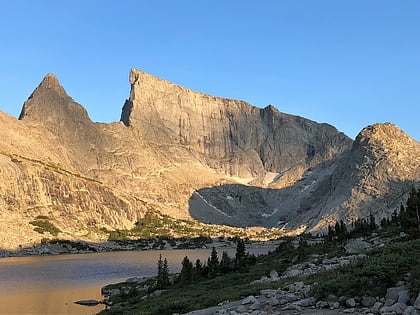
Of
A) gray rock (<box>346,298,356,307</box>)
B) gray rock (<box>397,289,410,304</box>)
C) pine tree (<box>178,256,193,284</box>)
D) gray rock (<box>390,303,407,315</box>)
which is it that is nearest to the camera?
gray rock (<box>390,303,407,315</box>)

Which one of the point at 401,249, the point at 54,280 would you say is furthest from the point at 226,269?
the point at 54,280

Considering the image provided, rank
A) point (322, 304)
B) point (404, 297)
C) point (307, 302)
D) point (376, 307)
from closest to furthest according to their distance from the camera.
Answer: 1. point (404, 297)
2. point (376, 307)
3. point (322, 304)
4. point (307, 302)

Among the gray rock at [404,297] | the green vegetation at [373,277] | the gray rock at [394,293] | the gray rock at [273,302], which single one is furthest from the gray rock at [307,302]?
the gray rock at [404,297]

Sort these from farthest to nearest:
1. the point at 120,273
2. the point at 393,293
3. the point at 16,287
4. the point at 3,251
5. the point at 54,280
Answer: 1. the point at 3,251
2. the point at 120,273
3. the point at 54,280
4. the point at 16,287
5. the point at 393,293

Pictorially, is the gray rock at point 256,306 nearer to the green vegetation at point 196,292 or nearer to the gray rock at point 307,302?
the gray rock at point 307,302

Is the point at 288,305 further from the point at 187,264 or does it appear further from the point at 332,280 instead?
the point at 187,264

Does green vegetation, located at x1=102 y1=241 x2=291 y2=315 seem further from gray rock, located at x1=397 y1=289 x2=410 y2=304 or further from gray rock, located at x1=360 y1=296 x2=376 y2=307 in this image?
gray rock, located at x1=397 y1=289 x2=410 y2=304

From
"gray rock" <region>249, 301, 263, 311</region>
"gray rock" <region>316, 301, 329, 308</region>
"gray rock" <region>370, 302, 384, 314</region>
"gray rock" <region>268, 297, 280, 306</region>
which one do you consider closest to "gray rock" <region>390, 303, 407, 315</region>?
"gray rock" <region>370, 302, 384, 314</region>

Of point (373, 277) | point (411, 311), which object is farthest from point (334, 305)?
point (411, 311)

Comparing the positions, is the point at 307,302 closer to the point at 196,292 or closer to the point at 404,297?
the point at 404,297

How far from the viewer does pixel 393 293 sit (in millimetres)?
16766

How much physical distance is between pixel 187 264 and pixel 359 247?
21.6 m

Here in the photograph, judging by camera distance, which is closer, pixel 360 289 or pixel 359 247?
pixel 360 289

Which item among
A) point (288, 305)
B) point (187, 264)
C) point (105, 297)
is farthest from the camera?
point (105, 297)
